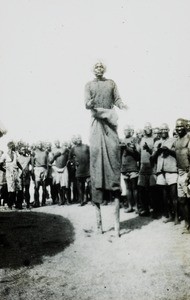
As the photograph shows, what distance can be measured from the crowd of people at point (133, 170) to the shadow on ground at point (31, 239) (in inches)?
62.5

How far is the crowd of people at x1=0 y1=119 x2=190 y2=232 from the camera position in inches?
286

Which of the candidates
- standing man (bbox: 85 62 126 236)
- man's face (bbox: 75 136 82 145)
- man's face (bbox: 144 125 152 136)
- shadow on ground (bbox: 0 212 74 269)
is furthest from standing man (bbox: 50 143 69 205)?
standing man (bbox: 85 62 126 236)

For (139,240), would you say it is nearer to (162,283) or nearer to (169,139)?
(162,283)

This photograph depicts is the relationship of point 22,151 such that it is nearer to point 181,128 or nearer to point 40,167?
point 40,167

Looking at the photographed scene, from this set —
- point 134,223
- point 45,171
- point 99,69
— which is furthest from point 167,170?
point 45,171

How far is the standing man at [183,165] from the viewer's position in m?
6.95

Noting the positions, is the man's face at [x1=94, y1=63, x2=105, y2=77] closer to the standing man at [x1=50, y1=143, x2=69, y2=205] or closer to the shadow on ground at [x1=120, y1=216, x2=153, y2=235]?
the shadow on ground at [x1=120, y1=216, x2=153, y2=235]

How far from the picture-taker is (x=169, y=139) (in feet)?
27.8

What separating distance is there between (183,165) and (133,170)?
2.85 meters

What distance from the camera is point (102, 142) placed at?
6.83 meters

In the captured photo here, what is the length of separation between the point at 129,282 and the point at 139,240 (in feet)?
6.53

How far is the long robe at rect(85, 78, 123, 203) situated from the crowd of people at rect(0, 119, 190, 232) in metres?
0.97

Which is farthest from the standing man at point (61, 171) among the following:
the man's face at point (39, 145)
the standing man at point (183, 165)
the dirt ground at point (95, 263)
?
the standing man at point (183, 165)

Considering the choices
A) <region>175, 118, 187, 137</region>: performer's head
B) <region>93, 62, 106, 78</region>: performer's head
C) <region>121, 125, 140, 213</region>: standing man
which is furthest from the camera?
<region>121, 125, 140, 213</region>: standing man
